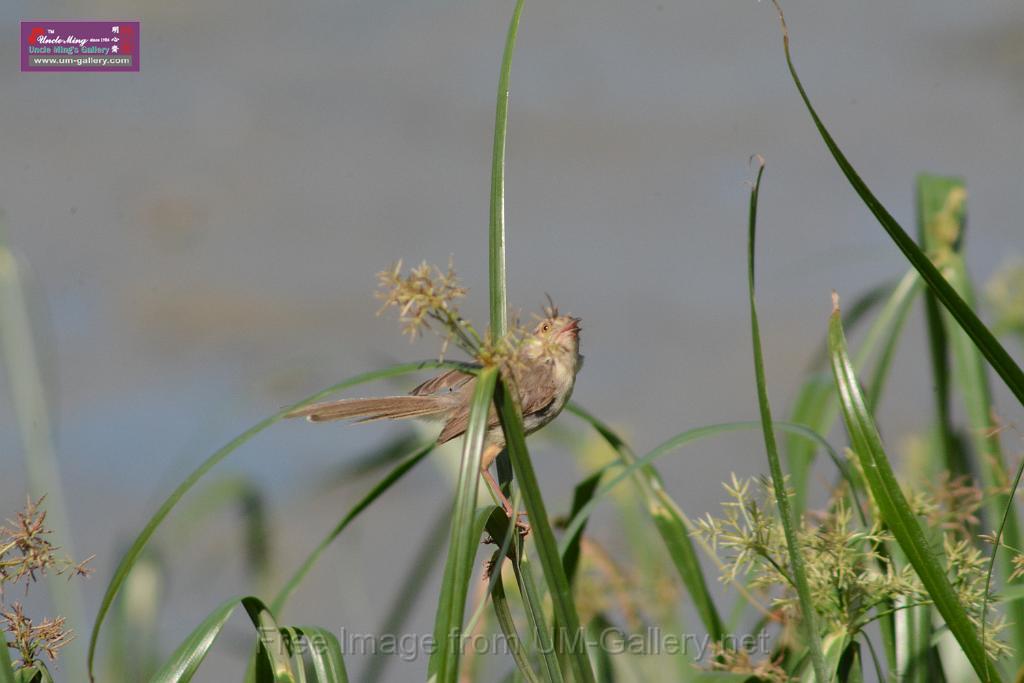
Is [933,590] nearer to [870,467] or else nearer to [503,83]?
[870,467]

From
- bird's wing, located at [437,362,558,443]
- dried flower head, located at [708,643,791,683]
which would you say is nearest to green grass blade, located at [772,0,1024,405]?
dried flower head, located at [708,643,791,683]

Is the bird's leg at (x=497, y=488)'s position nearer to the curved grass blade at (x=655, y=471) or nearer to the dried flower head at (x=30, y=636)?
the curved grass blade at (x=655, y=471)

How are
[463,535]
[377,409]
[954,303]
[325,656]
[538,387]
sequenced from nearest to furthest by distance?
1. [463,535]
2. [954,303]
3. [325,656]
4. [377,409]
5. [538,387]

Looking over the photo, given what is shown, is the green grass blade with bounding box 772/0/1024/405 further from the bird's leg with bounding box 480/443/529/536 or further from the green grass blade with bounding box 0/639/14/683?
the green grass blade with bounding box 0/639/14/683

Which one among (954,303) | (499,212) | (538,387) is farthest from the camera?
(538,387)

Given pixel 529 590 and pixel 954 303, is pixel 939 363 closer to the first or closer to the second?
pixel 954 303

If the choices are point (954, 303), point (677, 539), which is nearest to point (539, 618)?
point (954, 303)
